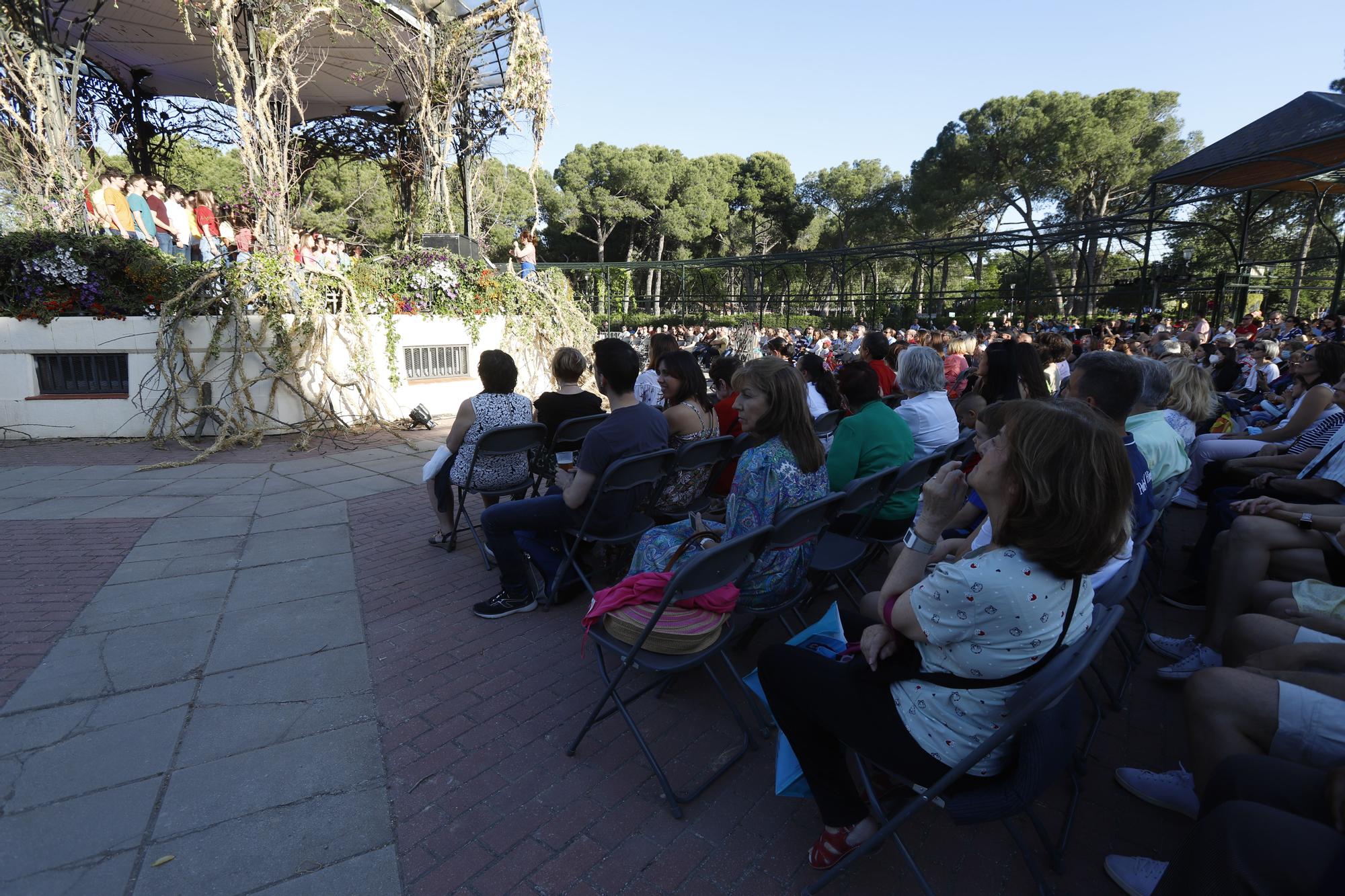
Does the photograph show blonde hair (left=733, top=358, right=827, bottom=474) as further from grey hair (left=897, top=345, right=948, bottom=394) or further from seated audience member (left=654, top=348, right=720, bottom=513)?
grey hair (left=897, top=345, right=948, bottom=394)

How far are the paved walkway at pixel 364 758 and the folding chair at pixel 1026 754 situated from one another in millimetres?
452

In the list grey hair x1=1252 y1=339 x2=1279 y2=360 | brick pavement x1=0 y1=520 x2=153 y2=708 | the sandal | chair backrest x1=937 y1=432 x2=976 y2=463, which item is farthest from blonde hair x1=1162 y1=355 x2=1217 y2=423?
brick pavement x1=0 y1=520 x2=153 y2=708

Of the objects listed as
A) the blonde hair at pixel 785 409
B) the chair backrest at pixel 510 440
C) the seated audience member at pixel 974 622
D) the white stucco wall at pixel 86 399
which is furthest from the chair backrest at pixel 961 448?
the white stucco wall at pixel 86 399

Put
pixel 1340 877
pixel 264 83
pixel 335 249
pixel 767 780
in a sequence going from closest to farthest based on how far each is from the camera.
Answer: pixel 1340 877 → pixel 767 780 → pixel 264 83 → pixel 335 249

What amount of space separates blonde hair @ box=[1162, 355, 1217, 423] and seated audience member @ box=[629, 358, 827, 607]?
319 cm

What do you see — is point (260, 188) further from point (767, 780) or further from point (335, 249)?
point (767, 780)

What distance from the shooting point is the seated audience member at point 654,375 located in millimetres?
6109

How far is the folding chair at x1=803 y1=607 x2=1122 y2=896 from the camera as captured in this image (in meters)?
1.47

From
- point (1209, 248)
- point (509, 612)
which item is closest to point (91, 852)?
point (509, 612)

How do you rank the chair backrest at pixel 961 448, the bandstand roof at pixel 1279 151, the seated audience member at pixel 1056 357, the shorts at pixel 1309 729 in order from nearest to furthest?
1. the shorts at pixel 1309 729
2. the chair backrest at pixel 961 448
3. the bandstand roof at pixel 1279 151
4. the seated audience member at pixel 1056 357

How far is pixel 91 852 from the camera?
1973 mm

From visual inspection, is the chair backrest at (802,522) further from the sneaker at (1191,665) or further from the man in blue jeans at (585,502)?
the sneaker at (1191,665)

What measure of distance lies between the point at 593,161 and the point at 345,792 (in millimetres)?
40149

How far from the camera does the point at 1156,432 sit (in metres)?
3.22
